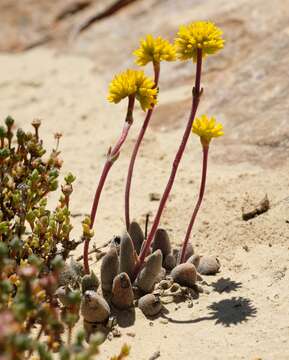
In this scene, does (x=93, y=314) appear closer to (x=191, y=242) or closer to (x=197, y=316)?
(x=197, y=316)

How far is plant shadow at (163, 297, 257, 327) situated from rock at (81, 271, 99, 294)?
40 cm

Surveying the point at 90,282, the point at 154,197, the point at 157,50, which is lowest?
the point at 90,282

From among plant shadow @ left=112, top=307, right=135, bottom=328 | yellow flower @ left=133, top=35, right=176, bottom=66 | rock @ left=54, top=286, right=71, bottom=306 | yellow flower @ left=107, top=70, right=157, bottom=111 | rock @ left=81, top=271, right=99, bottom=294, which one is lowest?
plant shadow @ left=112, top=307, right=135, bottom=328

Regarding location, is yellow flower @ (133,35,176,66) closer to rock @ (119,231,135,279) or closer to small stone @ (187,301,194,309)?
rock @ (119,231,135,279)

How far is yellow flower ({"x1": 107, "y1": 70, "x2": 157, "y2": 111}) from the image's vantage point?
343 cm

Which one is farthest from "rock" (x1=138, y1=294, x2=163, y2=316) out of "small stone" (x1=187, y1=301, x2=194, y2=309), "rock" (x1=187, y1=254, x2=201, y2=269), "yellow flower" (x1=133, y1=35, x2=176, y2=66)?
"yellow flower" (x1=133, y1=35, x2=176, y2=66)

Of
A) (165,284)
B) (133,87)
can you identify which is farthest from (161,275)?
(133,87)

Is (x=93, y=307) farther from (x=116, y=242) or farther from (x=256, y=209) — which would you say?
(x=256, y=209)

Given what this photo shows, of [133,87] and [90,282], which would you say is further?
[90,282]

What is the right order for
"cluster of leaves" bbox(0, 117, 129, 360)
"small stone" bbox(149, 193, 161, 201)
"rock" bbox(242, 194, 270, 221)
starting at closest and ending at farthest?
1. "cluster of leaves" bbox(0, 117, 129, 360)
2. "rock" bbox(242, 194, 270, 221)
3. "small stone" bbox(149, 193, 161, 201)

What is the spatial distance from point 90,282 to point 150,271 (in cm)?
33

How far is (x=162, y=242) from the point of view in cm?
390

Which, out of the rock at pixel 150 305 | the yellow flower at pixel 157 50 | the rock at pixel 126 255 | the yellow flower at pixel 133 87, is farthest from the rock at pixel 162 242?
the yellow flower at pixel 157 50

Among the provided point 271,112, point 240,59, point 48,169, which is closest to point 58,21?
point 240,59
